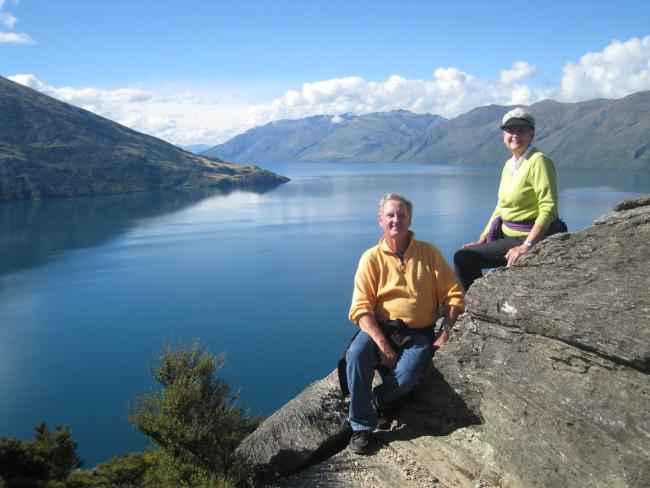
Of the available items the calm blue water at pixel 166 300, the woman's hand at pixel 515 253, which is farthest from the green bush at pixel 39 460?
the woman's hand at pixel 515 253

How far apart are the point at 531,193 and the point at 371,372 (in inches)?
133

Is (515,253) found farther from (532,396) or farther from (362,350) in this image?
(362,350)

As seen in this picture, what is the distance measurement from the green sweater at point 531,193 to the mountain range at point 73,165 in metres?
145

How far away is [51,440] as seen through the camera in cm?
1598

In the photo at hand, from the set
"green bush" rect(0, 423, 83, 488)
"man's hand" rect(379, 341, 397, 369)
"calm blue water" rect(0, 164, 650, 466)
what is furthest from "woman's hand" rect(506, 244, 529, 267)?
"calm blue water" rect(0, 164, 650, 466)

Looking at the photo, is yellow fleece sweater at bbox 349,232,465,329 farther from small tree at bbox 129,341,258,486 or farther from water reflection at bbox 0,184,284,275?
water reflection at bbox 0,184,284,275

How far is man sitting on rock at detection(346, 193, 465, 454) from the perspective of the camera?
662cm

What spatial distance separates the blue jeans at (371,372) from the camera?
21.6ft

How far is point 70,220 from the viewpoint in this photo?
98188mm

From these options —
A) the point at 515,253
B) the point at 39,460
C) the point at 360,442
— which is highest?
the point at 515,253

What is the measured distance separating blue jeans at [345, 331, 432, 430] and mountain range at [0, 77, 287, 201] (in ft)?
474

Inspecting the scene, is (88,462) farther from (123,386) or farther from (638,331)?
(638,331)

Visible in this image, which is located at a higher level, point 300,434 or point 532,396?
point 532,396

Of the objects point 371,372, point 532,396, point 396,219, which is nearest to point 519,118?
point 396,219
